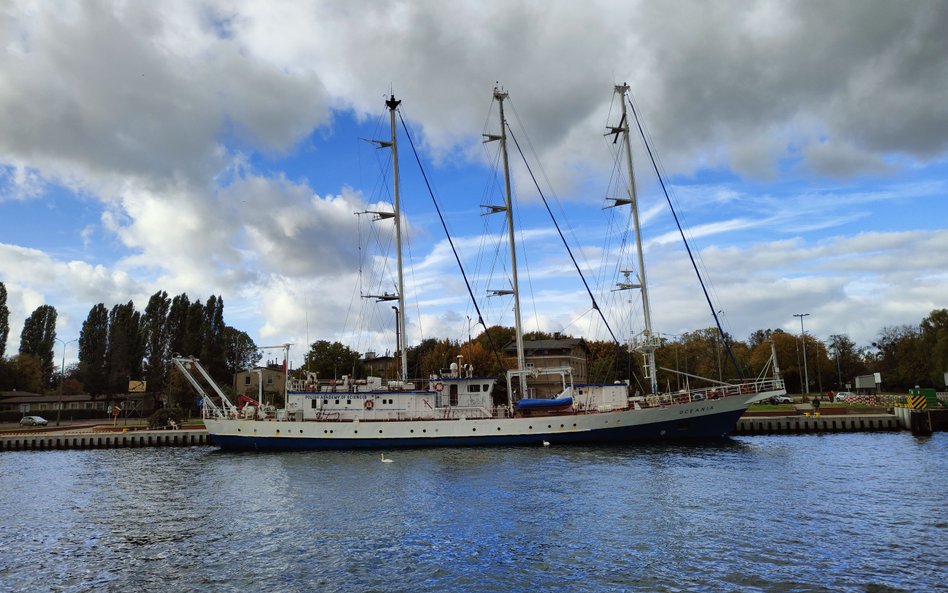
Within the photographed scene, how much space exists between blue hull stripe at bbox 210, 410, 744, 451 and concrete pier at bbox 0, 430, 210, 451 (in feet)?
44.3

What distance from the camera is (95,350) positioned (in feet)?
254

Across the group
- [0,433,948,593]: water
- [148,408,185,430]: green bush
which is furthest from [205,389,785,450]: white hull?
[148,408,185,430]: green bush

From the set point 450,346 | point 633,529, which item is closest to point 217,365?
point 450,346

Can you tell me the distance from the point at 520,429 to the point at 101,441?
113ft

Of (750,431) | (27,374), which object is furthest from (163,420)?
(750,431)

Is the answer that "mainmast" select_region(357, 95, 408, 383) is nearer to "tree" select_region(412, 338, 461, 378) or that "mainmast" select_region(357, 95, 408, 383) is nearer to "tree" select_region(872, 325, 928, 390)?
"tree" select_region(412, 338, 461, 378)

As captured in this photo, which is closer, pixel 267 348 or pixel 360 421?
pixel 360 421

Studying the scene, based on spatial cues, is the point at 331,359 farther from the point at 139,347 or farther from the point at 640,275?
the point at 640,275

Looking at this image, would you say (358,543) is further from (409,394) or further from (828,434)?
(828,434)

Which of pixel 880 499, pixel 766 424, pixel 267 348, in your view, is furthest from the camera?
pixel 766 424

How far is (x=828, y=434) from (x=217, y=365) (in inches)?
2785

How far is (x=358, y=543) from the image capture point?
626 inches

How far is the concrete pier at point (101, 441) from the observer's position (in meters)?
46.8

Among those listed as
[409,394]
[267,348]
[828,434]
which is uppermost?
[267,348]
